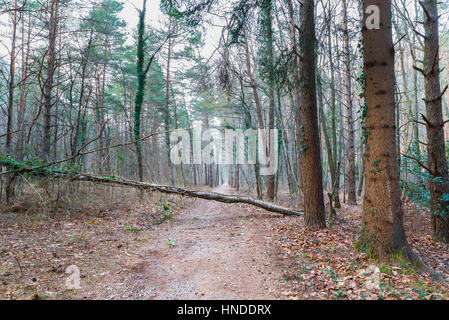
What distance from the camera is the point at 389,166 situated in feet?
12.4

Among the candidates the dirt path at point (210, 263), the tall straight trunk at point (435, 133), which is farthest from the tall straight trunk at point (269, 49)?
the dirt path at point (210, 263)

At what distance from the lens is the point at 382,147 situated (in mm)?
3803

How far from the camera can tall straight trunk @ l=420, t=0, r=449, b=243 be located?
4758 millimetres

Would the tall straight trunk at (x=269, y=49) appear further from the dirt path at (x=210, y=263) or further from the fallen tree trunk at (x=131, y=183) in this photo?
the dirt path at (x=210, y=263)

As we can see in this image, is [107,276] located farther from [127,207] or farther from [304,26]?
[304,26]

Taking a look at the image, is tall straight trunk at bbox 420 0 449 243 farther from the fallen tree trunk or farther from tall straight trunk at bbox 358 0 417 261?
the fallen tree trunk

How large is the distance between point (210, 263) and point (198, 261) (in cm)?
27

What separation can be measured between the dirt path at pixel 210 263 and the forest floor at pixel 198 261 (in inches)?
0.7

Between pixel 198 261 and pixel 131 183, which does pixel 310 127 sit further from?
pixel 131 183

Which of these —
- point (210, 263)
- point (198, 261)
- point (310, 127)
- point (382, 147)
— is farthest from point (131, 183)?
point (382, 147)

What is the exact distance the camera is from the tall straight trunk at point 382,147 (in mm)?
3777

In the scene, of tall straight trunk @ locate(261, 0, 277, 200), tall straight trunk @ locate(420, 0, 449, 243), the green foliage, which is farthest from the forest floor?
tall straight trunk @ locate(261, 0, 277, 200)

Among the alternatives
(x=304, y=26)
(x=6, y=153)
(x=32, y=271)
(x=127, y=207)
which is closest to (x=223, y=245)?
(x=32, y=271)

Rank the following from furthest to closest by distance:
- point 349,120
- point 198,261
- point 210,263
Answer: point 349,120 < point 198,261 < point 210,263
